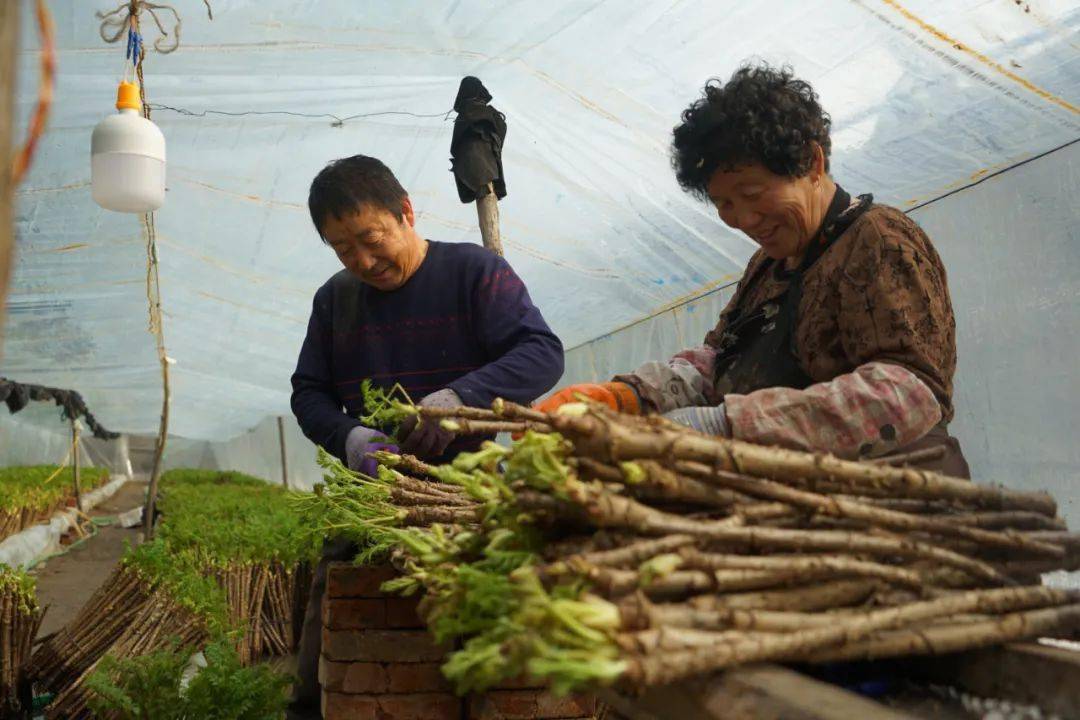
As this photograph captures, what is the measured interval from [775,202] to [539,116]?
175 inches

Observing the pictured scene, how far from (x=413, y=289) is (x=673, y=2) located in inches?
98.0

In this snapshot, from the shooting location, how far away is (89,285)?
10.7 m

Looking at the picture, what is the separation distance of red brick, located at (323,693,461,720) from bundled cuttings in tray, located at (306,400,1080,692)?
1.59 meters

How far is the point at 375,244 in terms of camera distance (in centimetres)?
315

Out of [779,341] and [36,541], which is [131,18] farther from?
[36,541]

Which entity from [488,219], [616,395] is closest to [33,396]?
[488,219]

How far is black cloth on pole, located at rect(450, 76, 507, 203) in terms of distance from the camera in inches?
179

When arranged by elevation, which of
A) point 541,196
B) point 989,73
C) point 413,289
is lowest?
point 413,289

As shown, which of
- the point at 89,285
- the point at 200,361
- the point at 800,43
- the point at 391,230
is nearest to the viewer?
the point at 391,230

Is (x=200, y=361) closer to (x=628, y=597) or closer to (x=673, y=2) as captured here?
(x=673, y=2)

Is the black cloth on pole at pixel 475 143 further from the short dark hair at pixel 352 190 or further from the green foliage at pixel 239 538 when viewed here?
the green foliage at pixel 239 538

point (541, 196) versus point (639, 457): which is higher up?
point (541, 196)

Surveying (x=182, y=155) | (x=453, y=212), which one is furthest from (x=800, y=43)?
(x=182, y=155)

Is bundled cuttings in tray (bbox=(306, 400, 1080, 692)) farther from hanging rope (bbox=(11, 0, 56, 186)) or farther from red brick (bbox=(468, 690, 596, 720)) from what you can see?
red brick (bbox=(468, 690, 596, 720))
